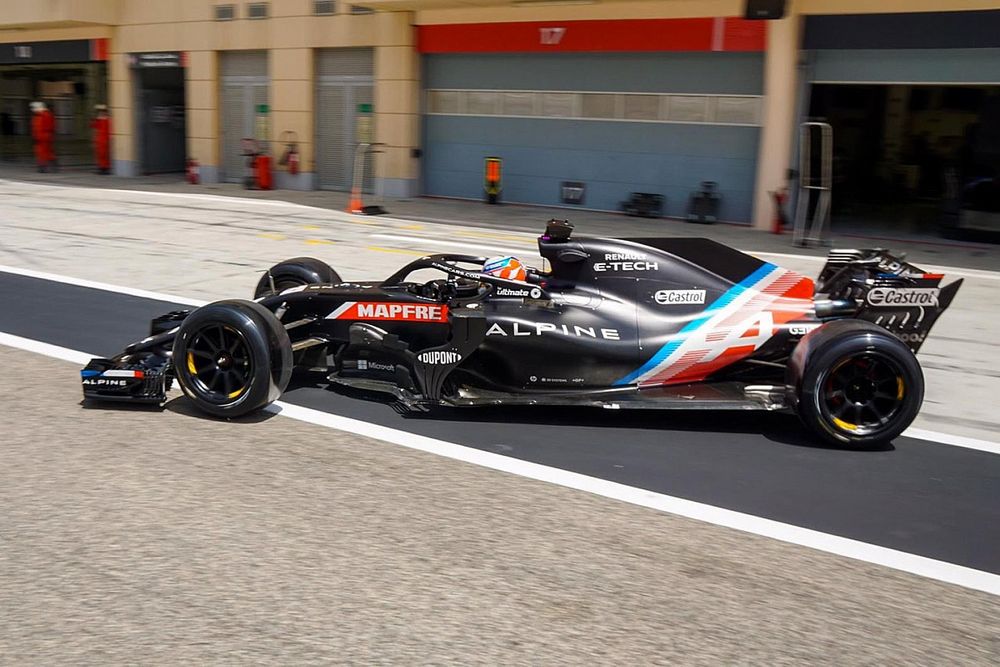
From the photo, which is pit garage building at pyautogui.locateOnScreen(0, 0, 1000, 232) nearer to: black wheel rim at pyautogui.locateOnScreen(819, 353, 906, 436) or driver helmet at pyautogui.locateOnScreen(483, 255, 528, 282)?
driver helmet at pyautogui.locateOnScreen(483, 255, 528, 282)

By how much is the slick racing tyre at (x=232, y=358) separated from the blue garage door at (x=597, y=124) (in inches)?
539

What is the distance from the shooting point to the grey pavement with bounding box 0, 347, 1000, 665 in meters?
3.41

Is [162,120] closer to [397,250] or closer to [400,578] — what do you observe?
[397,250]

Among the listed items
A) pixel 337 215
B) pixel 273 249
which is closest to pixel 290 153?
pixel 337 215

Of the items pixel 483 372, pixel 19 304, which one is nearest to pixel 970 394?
pixel 483 372

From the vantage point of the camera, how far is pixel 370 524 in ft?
14.5

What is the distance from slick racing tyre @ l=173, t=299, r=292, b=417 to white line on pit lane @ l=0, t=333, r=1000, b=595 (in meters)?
0.35

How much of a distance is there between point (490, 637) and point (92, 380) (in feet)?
12.4

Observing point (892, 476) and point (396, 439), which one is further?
point (396, 439)

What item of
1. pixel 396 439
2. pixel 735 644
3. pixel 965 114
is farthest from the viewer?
pixel 965 114

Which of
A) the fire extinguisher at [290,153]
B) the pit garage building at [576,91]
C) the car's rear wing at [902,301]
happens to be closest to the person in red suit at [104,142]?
the pit garage building at [576,91]

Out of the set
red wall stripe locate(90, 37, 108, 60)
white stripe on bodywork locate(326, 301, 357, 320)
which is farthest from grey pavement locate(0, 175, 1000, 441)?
red wall stripe locate(90, 37, 108, 60)

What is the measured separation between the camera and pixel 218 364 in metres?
5.96

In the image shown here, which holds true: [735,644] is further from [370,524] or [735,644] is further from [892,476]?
[892,476]
